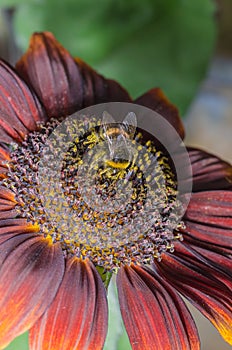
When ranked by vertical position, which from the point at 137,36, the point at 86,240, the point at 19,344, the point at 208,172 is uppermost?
the point at 137,36

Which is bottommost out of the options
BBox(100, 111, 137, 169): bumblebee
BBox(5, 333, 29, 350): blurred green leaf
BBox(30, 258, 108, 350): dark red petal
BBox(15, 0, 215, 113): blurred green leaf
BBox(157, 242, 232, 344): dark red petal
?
BBox(5, 333, 29, 350): blurred green leaf

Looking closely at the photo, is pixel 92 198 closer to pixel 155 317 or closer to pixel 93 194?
pixel 93 194

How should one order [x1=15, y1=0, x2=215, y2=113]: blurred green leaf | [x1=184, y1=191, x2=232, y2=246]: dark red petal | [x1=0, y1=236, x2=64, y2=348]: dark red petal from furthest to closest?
[x1=15, y1=0, x2=215, y2=113]: blurred green leaf, [x1=184, y1=191, x2=232, y2=246]: dark red petal, [x1=0, y1=236, x2=64, y2=348]: dark red petal

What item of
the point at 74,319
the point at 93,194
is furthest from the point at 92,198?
the point at 74,319

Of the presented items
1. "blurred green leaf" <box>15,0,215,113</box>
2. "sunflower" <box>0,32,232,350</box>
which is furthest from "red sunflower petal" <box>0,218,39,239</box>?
"blurred green leaf" <box>15,0,215,113</box>

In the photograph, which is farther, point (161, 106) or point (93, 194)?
point (161, 106)

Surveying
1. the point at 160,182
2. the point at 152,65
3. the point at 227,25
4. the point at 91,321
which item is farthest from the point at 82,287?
the point at 227,25

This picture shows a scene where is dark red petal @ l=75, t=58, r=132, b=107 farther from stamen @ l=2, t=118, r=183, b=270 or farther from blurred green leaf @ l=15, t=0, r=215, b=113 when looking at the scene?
blurred green leaf @ l=15, t=0, r=215, b=113
